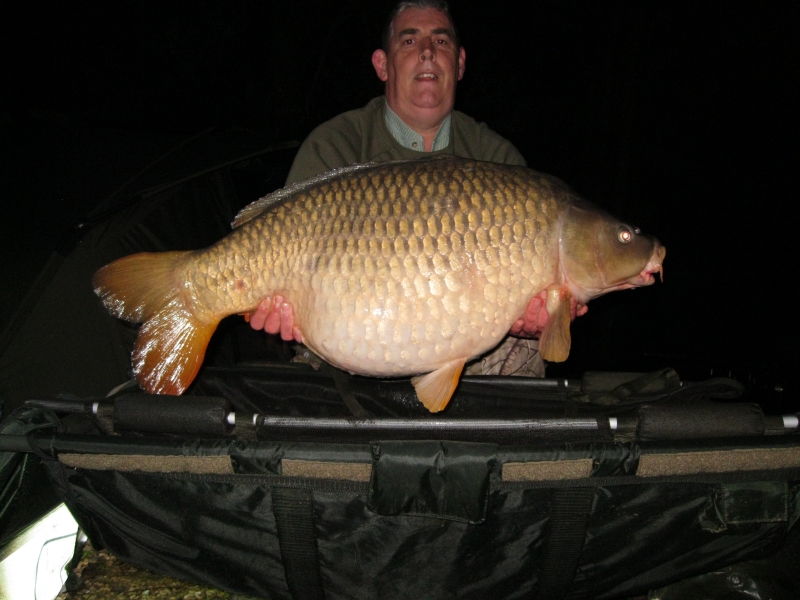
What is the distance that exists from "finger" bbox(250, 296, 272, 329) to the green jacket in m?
0.55

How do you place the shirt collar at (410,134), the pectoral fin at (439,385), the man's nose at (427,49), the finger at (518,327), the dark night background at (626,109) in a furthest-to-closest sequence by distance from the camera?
the dark night background at (626,109)
the shirt collar at (410,134)
the man's nose at (427,49)
the finger at (518,327)
the pectoral fin at (439,385)

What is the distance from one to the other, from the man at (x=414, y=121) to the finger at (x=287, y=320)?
2.00 ft

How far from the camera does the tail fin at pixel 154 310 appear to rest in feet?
4.15

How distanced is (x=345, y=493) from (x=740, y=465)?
27.2 inches

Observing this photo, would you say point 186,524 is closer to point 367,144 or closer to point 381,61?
point 367,144

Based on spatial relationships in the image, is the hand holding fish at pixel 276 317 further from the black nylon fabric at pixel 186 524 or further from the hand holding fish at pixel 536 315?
the hand holding fish at pixel 536 315

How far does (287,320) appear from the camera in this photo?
1.32 m

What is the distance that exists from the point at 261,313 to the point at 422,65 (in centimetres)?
99

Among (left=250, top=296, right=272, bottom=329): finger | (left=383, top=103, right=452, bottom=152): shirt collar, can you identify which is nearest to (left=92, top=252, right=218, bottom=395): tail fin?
(left=250, top=296, right=272, bottom=329): finger

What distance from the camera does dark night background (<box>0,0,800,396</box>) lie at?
3926 millimetres

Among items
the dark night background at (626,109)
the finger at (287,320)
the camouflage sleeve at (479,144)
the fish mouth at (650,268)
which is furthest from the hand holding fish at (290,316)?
the dark night background at (626,109)

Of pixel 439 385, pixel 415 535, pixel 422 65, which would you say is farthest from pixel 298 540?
pixel 422 65

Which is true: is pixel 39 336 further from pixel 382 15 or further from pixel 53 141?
pixel 382 15

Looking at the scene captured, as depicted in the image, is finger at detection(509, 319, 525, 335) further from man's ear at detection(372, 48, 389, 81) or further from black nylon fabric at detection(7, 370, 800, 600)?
man's ear at detection(372, 48, 389, 81)
